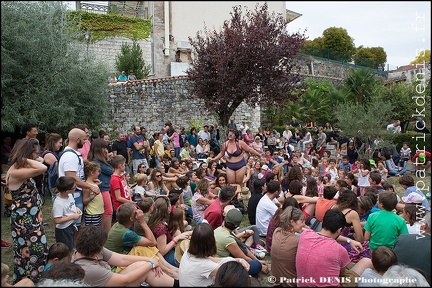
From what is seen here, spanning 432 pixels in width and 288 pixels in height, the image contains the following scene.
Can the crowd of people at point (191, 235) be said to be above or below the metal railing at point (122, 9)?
below

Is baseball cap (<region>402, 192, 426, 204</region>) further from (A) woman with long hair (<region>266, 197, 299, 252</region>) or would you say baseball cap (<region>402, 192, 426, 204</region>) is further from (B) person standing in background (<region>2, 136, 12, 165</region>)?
(B) person standing in background (<region>2, 136, 12, 165</region>)

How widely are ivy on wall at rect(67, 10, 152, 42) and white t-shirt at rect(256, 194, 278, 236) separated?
1823 centimetres

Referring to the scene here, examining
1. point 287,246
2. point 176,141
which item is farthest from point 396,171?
point 287,246

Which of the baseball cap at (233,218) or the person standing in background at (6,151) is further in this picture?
the person standing in background at (6,151)

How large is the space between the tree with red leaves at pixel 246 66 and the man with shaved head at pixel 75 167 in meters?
11.2

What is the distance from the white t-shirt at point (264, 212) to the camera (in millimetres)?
6211

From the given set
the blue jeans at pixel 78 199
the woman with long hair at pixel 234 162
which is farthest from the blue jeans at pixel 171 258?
the woman with long hair at pixel 234 162

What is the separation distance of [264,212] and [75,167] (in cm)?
305

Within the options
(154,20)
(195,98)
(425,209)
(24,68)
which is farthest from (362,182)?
(154,20)

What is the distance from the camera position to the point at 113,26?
911 inches

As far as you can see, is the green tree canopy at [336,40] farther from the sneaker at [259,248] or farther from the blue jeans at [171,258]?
the blue jeans at [171,258]

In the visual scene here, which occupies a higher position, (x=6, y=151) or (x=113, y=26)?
(x=113, y=26)

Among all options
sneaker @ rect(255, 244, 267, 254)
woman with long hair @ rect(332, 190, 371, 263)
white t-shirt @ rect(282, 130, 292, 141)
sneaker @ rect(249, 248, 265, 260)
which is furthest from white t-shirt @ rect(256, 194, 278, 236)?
white t-shirt @ rect(282, 130, 292, 141)

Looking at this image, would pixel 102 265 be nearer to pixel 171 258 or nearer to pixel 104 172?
pixel 171 258
